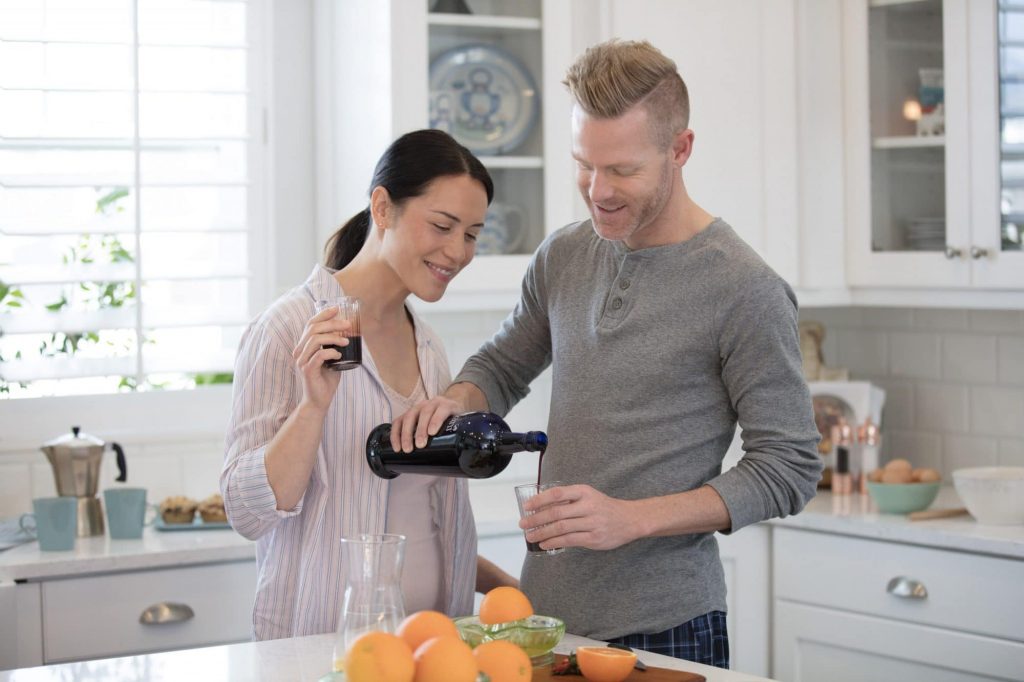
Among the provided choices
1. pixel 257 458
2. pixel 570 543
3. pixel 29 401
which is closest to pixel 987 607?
pixel 570 543

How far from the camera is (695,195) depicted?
327 cm

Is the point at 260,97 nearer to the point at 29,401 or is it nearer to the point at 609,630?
the point at 29,401

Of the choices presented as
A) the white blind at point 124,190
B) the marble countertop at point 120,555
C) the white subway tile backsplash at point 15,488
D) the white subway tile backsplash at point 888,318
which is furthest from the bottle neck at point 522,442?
the white subway tile backsplash at point 888,318

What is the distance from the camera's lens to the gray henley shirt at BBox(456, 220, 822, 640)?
1912 mm

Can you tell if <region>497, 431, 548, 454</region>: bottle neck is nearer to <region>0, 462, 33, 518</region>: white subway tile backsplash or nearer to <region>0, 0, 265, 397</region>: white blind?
<region>0, 0, 265, 397</region>: white blind

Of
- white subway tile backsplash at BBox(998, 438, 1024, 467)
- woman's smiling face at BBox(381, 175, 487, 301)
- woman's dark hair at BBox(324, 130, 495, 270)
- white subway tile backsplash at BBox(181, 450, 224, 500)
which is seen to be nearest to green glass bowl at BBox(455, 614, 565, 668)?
woman's smiling face at BBox(381, 175, 487, 301)

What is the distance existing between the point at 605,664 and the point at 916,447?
7.50 ft

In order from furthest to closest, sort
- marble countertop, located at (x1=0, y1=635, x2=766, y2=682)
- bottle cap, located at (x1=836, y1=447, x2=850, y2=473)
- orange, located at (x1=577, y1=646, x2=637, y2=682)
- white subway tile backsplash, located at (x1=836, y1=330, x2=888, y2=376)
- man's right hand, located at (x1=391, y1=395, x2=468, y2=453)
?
white subway tile backsplash, located at (x1=836, y1=330, x2=888, y2=376) < bottle cap, located at (x1=836, y1=447, x2=850, y2=473) < man's right hand, located at (x1=391, y1=395, x2=468, y2=453) < marble countertop, located at (x1=0, y1=635, x2=766, y2=682) < orange, located at (x1=577, y1=646, x2=637, y2=682)

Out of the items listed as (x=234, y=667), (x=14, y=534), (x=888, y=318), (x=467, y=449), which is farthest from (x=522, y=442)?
(x=888, y=318)

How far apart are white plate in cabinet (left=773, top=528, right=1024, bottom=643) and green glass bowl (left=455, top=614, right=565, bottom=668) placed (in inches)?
58.3

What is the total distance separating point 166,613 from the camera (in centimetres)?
280

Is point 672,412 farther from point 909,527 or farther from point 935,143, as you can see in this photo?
point 935,143

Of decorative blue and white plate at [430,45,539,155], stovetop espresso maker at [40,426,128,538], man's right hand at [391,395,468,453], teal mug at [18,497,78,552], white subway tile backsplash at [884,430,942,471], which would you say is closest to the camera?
man's right hand at [391,395,468,453]

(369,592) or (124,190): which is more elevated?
(124,190)
